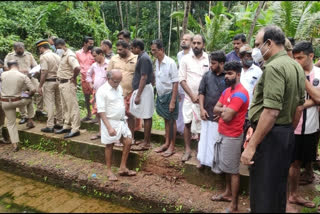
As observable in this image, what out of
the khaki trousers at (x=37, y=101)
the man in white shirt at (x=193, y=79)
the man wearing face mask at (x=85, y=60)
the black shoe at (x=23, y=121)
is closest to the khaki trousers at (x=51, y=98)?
the man wearing face mask at (x=85, y=60)

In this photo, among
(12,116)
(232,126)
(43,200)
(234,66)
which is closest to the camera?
(234,66)

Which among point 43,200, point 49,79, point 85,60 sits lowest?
point 43,200

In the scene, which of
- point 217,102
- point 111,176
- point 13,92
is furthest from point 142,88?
point 13,92

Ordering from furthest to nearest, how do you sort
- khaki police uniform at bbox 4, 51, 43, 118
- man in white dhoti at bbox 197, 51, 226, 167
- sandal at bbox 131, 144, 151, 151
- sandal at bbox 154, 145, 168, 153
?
1. khaki police uniform at bbox 4, 51, 43, 118
2. sandal at bbox 131, 144, 151, 151
3. sandal at bbox 154, 145, 168, 153
4. man in white dhoti at bbox 197, 51, 226, 167

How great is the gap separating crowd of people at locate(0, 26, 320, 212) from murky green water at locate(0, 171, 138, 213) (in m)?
0.61

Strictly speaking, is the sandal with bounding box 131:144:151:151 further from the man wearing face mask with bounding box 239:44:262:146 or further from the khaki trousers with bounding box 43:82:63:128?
the khaki trousers with bounding box 43:82:63:128

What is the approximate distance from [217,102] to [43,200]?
2.97 m

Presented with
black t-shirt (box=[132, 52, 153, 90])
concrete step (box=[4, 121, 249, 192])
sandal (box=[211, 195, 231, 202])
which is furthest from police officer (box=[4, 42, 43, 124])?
sandal (box=[211, 195, 231, 202])

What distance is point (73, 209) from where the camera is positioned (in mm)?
3908

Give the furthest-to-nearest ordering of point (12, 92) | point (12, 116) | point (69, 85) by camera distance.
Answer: point (12, 116) → point (12, 92) → point (69, 85)

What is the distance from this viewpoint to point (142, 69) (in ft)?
15.3

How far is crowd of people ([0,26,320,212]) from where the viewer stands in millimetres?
2637

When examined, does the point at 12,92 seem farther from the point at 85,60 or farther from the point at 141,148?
the point at 141,148

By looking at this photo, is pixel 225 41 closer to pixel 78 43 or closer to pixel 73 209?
pixel 78 43
